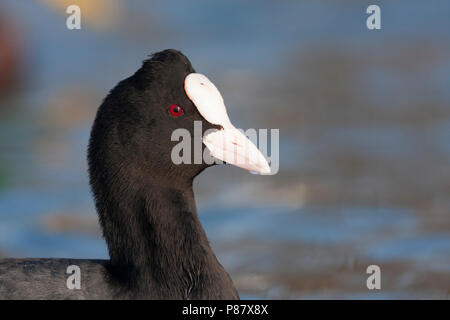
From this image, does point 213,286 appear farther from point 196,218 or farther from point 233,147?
point 233,147

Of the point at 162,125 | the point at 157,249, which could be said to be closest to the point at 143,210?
the point at 157,249

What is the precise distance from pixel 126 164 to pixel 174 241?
45cm

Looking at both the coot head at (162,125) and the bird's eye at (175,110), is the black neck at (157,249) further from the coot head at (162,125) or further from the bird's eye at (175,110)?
the bird's eye at (175,110)

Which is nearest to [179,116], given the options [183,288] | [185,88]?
[185,88]

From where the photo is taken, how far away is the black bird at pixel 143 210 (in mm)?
4465

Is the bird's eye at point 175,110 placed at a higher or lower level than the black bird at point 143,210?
higher

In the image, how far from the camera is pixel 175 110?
4664 mm

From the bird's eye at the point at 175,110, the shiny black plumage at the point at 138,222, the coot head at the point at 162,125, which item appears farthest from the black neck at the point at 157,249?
the bird's eye at the point at 175,110

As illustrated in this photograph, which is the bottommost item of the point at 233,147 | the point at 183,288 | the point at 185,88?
the point at 183,288

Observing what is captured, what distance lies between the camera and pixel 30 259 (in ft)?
15.6

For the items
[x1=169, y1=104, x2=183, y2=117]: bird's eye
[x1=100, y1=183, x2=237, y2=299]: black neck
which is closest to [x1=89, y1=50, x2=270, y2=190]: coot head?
[x1=169, y1=104, x2=183, y2=117]: bird's eye

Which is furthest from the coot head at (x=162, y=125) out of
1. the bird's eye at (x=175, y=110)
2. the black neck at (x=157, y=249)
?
the black neck at (x=157, y=249)

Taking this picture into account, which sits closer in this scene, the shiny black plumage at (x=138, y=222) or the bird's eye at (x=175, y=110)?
the shiny black plumage at (x=138, y=222)

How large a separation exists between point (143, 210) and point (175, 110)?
55 centimetres
